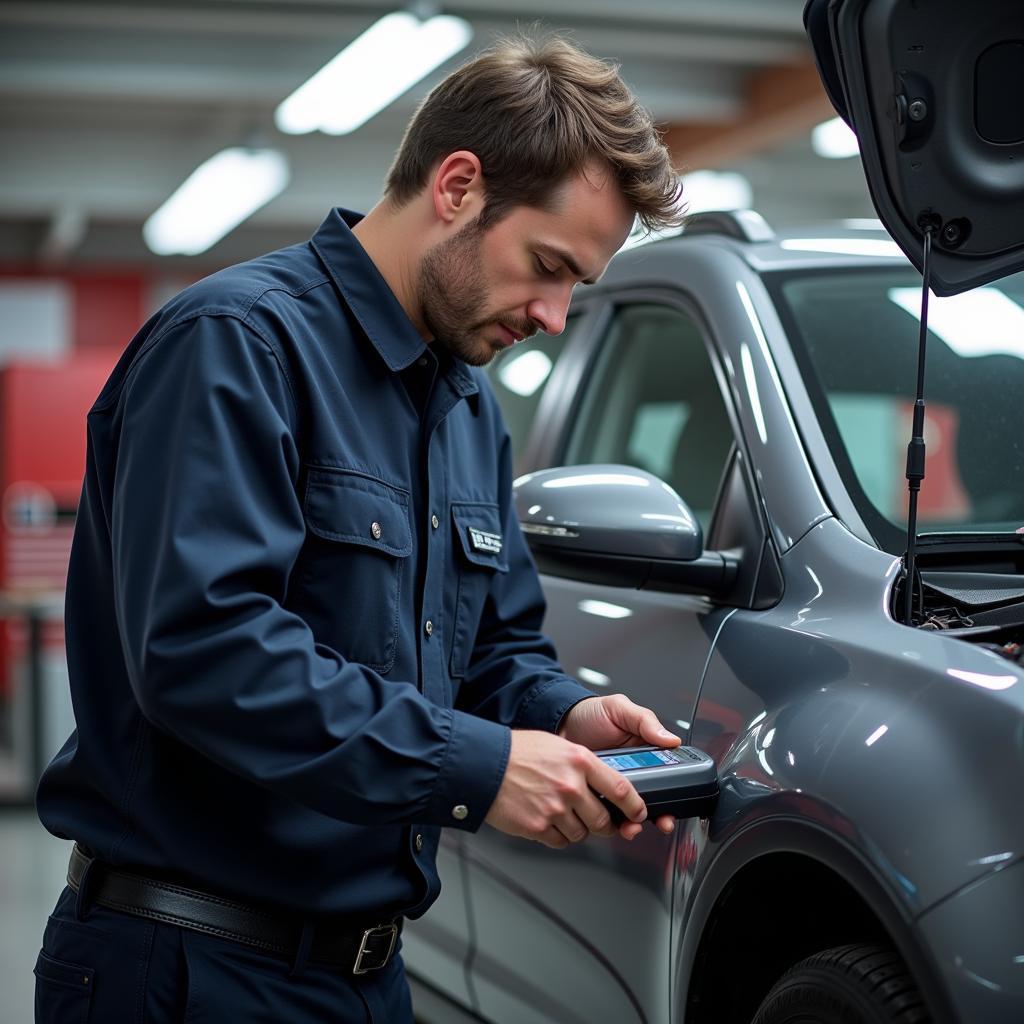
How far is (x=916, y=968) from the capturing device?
1.33 meters

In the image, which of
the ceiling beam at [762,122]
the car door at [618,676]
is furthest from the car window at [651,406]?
the ceiling beam at [762,122]

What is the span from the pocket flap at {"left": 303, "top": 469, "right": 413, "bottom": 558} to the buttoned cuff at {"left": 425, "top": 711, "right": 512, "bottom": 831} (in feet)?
0.80

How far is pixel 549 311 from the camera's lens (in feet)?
5.26

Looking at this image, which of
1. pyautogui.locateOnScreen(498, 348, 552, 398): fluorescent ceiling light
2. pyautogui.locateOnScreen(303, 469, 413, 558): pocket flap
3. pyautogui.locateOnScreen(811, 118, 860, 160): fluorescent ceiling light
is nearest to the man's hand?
pyautogui.locateOnScreen(303, 469, 413, 558): pocket flap

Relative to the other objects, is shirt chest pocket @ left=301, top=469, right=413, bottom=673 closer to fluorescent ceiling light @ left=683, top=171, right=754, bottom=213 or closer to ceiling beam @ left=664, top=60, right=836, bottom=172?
ceiling beam @ left=664, top=60, right=836, bottom=172

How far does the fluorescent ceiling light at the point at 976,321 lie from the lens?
7.16 ft

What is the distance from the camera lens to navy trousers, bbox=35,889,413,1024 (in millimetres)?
1499

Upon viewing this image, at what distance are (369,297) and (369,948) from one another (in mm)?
753

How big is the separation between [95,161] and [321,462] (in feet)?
28.2

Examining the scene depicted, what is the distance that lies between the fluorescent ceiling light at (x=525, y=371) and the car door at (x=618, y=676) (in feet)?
0.72

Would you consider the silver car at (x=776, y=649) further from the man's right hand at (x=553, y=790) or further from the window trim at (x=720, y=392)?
the man's right hand at (x=553, y=790)

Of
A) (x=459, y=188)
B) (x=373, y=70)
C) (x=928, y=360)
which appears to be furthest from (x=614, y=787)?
(x=373, y=70)

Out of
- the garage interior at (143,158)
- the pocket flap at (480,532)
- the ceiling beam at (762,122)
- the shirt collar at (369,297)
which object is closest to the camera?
the shirt collar at (369,297)

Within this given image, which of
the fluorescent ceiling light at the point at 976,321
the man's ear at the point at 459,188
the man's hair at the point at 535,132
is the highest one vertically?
the man's hair at the point at 535,132
